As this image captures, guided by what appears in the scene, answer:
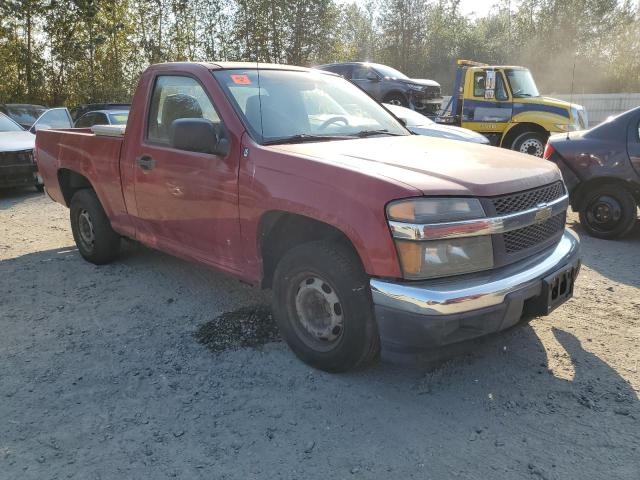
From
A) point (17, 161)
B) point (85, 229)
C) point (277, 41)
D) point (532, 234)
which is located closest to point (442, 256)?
point (532, 234)

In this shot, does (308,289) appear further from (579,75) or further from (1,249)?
(579,75)

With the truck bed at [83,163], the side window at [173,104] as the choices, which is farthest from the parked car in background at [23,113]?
the side window at [173,104]

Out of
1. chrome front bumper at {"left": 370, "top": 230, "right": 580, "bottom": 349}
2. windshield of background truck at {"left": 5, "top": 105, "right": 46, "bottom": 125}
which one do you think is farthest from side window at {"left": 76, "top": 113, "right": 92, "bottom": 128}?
chrome front bumper at {"left": 370, "top": 230, "right": 580, "bottom": 349}

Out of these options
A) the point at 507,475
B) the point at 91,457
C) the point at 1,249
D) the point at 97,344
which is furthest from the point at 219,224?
the point at 1,249

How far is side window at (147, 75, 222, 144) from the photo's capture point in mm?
3920

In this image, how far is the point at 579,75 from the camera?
33.9 m

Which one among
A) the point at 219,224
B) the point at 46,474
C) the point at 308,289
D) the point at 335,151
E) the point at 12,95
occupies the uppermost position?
the point at 12,95

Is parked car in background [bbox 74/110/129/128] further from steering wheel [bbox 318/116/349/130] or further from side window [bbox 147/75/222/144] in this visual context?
steering wheel [bbox 318/116/349/130]

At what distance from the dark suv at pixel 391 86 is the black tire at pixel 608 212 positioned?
954cm

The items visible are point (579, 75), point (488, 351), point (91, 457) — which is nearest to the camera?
point (91, 457)

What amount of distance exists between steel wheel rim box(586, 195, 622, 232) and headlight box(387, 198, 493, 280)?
4251 millimetres

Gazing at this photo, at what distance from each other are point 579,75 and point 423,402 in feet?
119

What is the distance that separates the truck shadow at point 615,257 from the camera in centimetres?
503

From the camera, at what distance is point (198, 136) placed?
135 inches
